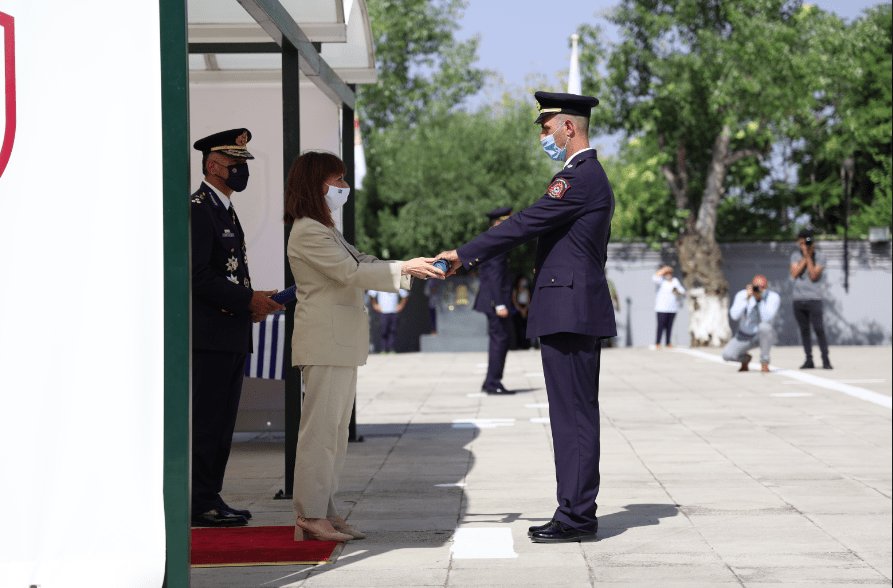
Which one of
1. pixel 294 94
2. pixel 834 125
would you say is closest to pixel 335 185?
pixel 294 94

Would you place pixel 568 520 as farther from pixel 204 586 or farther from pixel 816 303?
pixel 816 303

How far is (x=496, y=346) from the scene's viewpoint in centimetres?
1217

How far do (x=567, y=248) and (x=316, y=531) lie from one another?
5.75ft

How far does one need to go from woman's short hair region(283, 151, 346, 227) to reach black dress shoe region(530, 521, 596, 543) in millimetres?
1743

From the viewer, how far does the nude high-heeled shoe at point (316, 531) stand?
490 cm

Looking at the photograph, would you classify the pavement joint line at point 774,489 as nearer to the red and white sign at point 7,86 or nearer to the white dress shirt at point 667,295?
the red and white sign at point 7,86

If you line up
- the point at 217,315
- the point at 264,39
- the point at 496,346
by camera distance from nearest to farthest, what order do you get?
1. the point at 217,315
2. the point at 264,39
3. the point at 496,346

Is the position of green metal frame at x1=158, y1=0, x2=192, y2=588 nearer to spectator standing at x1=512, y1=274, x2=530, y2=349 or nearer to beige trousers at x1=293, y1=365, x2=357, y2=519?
beige trousers at x1=293, y1=365, x2=357, y2=519

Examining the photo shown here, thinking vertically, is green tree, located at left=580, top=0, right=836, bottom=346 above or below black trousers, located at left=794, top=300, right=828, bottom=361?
above

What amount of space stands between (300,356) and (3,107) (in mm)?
1905

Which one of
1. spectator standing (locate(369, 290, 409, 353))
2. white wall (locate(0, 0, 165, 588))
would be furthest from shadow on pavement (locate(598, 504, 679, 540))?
spectator standing (locate(369, 290, 409, 353))

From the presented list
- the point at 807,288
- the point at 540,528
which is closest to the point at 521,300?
the point at 807,288

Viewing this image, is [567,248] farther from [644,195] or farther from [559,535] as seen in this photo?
[644,195]

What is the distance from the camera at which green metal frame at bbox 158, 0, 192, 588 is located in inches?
135
